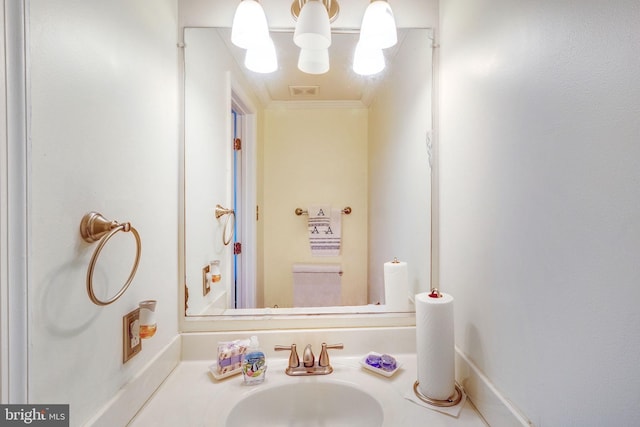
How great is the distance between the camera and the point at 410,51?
1177mm

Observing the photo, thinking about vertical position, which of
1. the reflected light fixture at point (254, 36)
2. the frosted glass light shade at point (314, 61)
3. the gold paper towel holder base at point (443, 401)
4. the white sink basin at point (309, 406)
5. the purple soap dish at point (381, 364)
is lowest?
the white sink basin at point (309, 406)

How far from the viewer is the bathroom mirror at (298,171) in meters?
1.15

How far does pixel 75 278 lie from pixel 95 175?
0.22 metres

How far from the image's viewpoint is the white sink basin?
35.6 inches

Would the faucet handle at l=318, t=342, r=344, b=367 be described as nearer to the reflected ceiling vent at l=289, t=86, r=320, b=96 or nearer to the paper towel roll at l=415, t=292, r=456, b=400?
the paper towel roll at l=415, t=292, r=456, b=400

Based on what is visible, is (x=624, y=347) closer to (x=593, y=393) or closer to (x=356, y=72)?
(x=593, y=393)

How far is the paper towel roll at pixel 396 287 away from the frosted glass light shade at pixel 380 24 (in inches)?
31.7

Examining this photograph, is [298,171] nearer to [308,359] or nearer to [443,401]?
[308,359]

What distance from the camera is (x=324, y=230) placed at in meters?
1.29

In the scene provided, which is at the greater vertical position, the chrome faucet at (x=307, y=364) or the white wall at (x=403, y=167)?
the white wall at (x=403, y=167)

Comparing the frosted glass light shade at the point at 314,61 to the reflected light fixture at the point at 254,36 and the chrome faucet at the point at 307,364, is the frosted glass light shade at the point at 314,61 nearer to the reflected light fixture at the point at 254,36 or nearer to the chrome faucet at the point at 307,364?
the reflected light fixture at the point at 254,36

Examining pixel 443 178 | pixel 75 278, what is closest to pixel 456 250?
pixel 443 178

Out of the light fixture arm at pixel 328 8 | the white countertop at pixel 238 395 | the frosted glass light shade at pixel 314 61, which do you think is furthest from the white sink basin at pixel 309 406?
the light fixture arm at pixel 328 8

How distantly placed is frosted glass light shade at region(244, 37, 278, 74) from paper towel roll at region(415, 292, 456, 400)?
0.96 m
